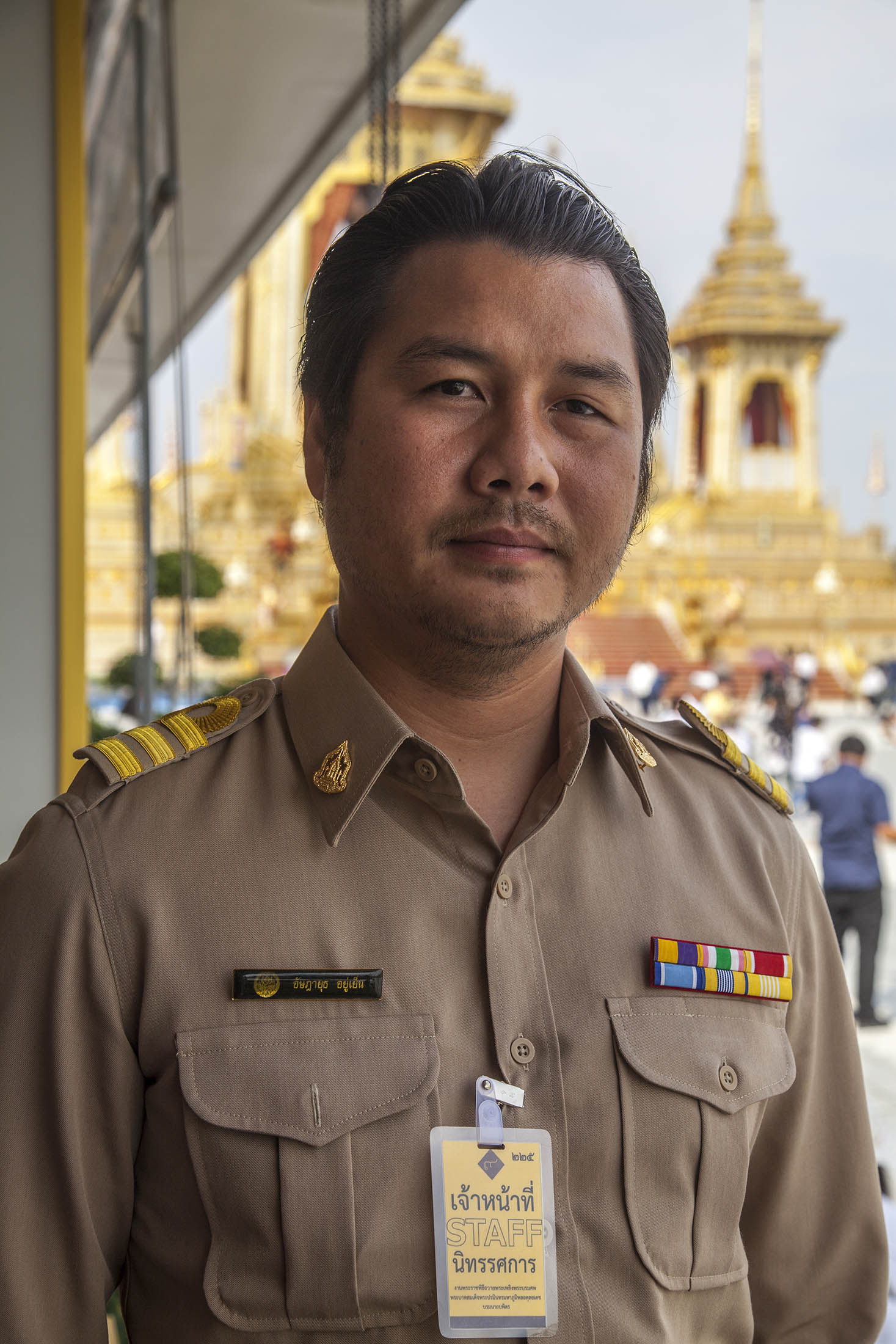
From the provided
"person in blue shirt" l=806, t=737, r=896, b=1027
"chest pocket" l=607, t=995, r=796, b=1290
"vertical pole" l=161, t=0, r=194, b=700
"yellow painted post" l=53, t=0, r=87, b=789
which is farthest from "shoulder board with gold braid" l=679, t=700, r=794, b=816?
"person in blue shirt" l=806, t=737, r=896, b=1027

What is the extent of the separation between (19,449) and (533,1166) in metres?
1.51

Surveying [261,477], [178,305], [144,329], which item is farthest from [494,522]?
[261,477]

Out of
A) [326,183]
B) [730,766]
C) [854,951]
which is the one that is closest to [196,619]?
[326,183]

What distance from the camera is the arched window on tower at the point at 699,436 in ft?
87.2

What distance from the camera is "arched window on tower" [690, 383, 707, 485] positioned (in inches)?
1047

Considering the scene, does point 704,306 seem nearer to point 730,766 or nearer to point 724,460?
point 724,460

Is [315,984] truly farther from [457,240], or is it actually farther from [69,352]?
[69,352]

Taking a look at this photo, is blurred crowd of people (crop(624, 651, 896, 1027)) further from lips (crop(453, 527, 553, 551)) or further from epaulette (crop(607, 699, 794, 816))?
lips (crop(453, 527, 553, 551))

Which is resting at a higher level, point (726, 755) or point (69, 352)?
point (69, 352)

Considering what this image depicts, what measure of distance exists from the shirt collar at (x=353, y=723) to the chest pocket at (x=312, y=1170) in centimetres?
15

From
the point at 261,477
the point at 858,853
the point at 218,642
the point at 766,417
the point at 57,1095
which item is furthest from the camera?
the point at 766,417

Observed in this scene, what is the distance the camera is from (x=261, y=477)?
2038 cm

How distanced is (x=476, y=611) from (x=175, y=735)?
0.25 m

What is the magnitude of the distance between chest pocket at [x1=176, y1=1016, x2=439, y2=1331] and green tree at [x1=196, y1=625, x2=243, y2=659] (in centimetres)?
552
